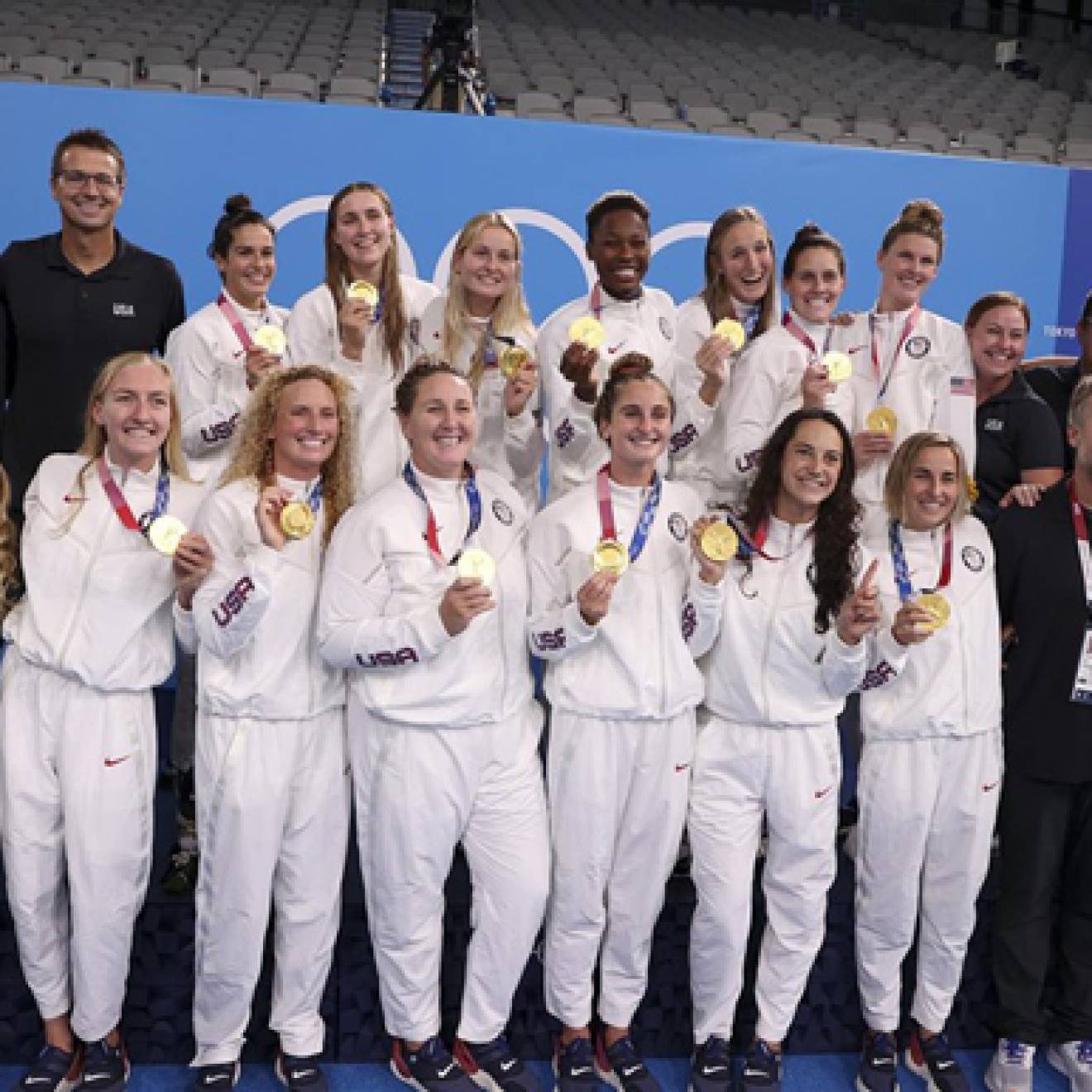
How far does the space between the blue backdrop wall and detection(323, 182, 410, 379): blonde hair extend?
2.37 m

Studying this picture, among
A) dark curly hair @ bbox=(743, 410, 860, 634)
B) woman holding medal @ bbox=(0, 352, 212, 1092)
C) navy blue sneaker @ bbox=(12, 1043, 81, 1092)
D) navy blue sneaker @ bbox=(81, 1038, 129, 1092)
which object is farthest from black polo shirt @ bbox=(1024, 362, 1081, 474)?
navy blue sneaker @ bbox=(12, 1043, 81, 1092)

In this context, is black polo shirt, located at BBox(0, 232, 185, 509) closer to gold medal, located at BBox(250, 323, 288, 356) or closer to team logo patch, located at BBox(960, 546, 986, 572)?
gold medal, located at BBox(250, 323, 288, 356)

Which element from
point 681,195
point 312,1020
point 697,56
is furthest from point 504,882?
point 697,56

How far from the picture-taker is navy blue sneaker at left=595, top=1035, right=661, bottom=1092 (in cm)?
367

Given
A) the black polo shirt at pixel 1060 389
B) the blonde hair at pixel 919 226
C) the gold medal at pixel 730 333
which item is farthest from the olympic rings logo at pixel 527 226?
the gold medal at pixel 730 333

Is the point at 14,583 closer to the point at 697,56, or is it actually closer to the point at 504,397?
the point at 504,397

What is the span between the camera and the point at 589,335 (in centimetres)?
374

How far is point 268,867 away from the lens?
3434 mm

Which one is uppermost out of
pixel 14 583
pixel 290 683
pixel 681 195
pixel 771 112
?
pixel 771 112

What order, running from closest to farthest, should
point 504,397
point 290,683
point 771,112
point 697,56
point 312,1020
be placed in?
1. point 290,683
2. point 312,1020
3. point 504,397
4. point 771,112
5. point 697,56

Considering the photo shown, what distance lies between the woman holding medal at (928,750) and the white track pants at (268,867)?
159cm

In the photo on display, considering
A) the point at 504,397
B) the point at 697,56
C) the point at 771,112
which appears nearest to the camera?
the point at 504,397

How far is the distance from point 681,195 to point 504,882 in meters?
4.38

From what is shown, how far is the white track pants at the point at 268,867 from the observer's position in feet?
11.1
